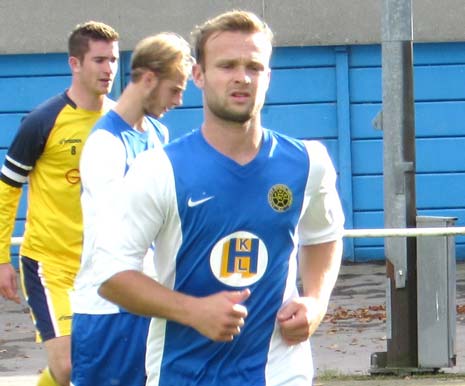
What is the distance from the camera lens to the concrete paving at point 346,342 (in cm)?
906

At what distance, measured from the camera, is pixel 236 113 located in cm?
383

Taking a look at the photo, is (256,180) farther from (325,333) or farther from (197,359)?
(325,333)

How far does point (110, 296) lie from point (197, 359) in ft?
1.13

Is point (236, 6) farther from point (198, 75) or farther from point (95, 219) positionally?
point (198, 75)

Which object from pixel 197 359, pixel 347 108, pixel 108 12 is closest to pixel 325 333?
pixel 347 108

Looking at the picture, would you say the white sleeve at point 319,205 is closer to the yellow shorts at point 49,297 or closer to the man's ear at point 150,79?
the man's ear at point 150,79

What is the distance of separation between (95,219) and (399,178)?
3.75 meters

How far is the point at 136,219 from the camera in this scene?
379 cm

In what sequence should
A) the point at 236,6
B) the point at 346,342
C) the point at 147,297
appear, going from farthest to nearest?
the point at 236,6 → the point at 346,342 → the point at 147,297

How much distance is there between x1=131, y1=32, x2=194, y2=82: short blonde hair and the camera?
5.71m

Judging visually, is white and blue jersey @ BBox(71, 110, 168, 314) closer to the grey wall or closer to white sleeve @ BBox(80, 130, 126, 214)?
white sleeve @ BBox(80, 130, 126, 214)

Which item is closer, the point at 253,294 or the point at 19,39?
the point at 253,294

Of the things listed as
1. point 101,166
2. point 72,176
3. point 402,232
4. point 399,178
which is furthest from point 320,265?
point 399,178

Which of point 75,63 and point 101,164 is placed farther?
point 75,63
